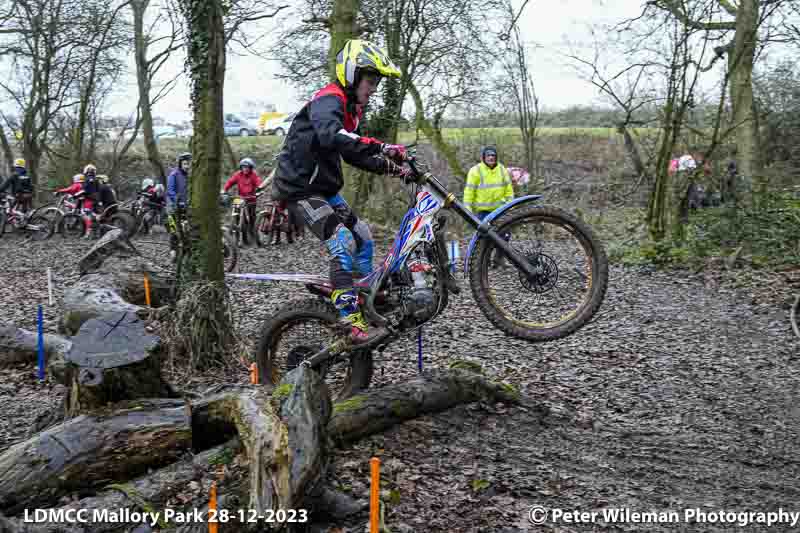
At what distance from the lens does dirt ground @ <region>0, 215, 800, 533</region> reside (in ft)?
13.0

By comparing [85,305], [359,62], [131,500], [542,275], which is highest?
[359,62]

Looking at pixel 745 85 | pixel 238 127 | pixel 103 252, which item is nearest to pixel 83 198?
pixel 103 252

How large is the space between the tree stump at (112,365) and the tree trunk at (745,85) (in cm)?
1003

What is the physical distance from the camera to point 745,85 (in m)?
12.9

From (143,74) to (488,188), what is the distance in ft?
49.5

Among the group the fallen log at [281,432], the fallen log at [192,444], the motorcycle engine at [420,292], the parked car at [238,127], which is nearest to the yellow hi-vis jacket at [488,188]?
the motorcycle engine at [420,292]

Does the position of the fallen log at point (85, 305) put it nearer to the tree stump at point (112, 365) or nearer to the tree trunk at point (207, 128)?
the tree trunk at point (207, 128)

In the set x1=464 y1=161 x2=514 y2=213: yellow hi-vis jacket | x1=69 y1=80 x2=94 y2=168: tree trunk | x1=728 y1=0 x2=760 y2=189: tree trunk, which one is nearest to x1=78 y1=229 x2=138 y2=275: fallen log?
x1=464 y1=161 x2=514 y2=213: yellow hi-vis jacket

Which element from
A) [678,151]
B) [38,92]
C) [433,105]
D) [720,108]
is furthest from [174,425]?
[38,92]

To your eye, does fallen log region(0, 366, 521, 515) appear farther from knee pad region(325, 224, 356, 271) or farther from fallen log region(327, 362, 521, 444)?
knee pad region(325, 224, 356, 271)

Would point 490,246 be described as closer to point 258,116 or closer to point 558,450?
point 558,450

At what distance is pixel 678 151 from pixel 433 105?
6593 millimetres

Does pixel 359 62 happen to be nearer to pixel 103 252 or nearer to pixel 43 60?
pixel 103 252
